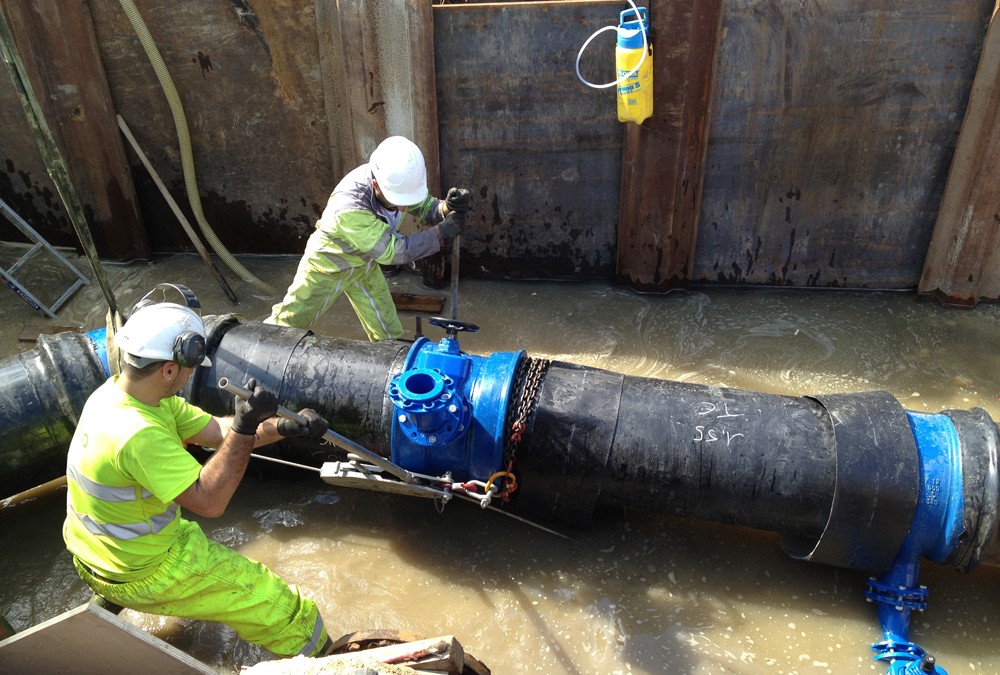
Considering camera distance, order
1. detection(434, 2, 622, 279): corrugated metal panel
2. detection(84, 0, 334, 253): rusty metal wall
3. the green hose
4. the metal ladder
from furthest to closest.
A: the metal ladder → detection(84, 0, 334, 253): rusty metal wall → the green hose → detection(434, 2, 622, 279): corrugated metal panel

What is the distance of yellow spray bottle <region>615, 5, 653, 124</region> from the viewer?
174 inches

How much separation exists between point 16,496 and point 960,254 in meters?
5.88

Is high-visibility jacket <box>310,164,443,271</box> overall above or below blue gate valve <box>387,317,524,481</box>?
above

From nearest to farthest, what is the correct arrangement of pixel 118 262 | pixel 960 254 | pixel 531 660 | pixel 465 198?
pixel 531 660 → pixel 465 198 → pixel 960 254 → pixel 118 262

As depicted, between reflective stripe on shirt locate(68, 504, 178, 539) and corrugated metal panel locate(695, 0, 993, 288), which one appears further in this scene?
corrugated metal panel locate(695, 0, 993, 288)

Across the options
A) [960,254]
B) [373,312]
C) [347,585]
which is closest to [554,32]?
[373,312]

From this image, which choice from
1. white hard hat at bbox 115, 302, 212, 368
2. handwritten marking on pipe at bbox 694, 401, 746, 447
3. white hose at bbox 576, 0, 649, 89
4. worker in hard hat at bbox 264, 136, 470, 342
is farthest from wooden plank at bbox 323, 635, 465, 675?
white hose at bbox 576, 0, 649, 89

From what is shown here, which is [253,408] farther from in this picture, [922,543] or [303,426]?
[922,543]

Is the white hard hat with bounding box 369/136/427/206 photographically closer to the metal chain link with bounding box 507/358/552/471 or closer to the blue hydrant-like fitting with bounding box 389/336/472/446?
the blue hydrant-like fitting with bounding box 389/336/472/446

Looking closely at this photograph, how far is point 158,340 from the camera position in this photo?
8.50ft

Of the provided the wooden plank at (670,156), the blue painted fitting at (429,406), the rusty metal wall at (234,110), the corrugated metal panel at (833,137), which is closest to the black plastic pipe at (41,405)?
the blue painted fitting at (429,406)

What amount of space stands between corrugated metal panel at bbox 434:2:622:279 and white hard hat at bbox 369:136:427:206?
1202 millimetres

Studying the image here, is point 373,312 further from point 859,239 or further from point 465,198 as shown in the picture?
point 859,239

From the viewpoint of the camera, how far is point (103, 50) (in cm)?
548
